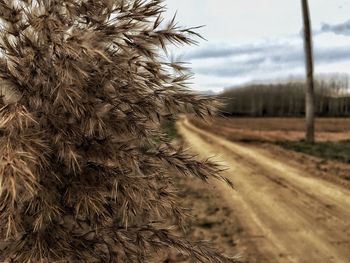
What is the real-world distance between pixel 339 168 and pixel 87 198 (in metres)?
13.1

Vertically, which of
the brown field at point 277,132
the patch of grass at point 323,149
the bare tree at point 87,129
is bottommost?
the brown field at point 277,132

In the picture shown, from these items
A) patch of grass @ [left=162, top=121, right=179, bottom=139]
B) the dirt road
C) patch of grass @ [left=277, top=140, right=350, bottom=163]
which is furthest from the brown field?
patch of grass @ [left=277, top=140, right=350, bottom=163]

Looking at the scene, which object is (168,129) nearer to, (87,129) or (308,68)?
(308,68)

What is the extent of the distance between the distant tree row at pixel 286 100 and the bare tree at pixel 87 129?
81149 mm

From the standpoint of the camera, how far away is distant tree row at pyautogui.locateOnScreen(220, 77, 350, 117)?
85625mm

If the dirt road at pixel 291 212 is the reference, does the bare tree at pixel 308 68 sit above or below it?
above

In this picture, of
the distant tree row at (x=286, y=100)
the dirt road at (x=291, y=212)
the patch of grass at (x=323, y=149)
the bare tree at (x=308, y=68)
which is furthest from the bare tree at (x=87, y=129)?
the distant tree row at (x=286, y=100)

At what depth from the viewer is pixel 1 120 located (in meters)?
2.75

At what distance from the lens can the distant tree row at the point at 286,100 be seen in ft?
281

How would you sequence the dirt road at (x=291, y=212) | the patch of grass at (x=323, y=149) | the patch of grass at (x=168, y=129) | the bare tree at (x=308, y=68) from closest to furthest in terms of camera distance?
the patch of grass at (x=168, y=129)
the dirt road at (x=291, y=212)
the patch of grass at (x=323, y=149)
the bare tree at (x=308, y=68)

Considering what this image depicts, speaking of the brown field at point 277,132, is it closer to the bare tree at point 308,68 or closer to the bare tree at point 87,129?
the bare tree at point 308,68

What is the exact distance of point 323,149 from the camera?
19922mm

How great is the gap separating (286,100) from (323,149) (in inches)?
3013

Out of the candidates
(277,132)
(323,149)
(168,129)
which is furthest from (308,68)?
(277,132)
